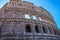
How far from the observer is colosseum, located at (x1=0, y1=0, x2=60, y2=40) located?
16575 millimetres

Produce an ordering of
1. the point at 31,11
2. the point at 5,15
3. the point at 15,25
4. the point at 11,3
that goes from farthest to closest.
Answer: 1. the point at 11,3
2. the point at 31,11
3. the point at 5,15
4. the point at 15,25

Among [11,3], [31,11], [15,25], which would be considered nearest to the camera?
[15,25]

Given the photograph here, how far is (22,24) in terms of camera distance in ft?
56.7

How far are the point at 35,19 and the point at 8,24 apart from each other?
415 centimetres

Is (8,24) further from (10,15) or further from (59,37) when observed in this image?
(59,37)

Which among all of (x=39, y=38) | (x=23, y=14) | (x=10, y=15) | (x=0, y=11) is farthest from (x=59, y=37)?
(x=0, y=11)

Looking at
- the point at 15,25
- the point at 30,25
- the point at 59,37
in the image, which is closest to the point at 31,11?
the point at 30,25

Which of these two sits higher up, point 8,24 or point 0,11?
point 0,11

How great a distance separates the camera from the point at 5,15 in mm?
18328

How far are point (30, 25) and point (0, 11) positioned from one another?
542cm

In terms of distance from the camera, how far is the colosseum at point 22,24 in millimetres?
16575

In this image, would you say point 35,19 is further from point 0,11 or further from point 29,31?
point 0,11

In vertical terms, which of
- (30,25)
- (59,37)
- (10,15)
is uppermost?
(10,15)

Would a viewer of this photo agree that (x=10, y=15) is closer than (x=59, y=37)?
Yes
